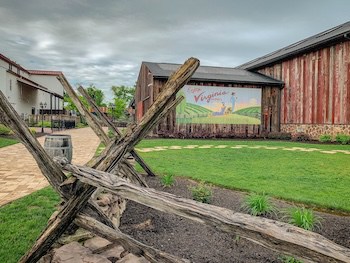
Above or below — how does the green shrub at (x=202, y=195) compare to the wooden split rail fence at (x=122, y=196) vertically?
below

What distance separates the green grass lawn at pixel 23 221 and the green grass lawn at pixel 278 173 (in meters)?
2.58

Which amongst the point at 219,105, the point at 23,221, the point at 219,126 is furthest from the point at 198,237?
the point at 219,105

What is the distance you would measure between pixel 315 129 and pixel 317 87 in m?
2.31

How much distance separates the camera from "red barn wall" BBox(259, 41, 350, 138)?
578 inches

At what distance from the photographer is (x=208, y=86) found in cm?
1795

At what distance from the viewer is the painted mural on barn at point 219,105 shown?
17.7m

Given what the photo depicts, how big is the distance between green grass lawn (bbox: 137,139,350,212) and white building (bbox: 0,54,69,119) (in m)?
14.8

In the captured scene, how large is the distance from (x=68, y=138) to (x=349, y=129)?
1341cm

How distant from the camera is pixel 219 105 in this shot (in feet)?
59.6

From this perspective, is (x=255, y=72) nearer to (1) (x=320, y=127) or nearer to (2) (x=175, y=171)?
(1) (x=320, y=127)

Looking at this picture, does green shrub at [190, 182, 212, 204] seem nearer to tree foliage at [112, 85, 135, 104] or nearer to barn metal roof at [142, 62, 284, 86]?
barn metal roof at [142, 62, 284, 86]

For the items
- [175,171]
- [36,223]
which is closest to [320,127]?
[175,171]

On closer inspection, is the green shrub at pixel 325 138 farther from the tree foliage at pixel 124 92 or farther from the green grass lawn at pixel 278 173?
the tree foliage at pixel 124 92

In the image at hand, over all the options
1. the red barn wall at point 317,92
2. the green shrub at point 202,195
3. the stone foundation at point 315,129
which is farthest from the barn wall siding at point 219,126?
the green shrub at point 202,195
